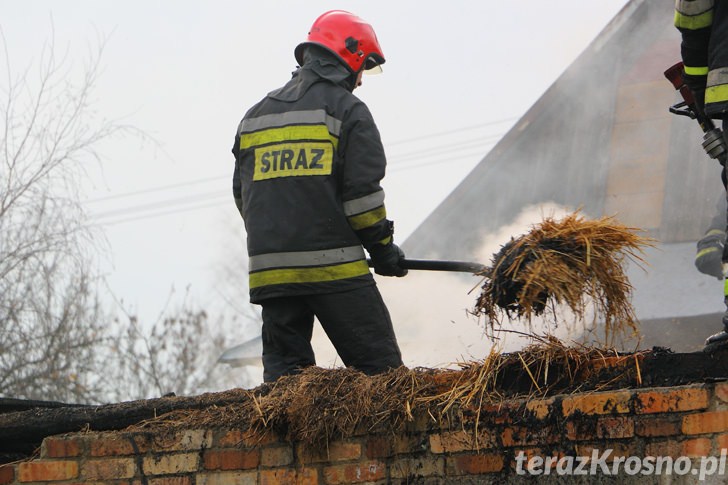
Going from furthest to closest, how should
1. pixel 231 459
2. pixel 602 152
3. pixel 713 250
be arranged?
1. pixel 602 152
2. pixel 713 250
3. pixel 231 459

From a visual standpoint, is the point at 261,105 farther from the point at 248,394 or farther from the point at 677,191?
the point at 677,191

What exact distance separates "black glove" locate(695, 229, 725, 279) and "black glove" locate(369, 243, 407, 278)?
10.4 feet

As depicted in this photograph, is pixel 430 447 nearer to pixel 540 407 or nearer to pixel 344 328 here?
pixel 540 407

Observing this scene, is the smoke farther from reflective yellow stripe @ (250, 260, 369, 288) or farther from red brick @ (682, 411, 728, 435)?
red brick @ (682, 411, 728, 435)

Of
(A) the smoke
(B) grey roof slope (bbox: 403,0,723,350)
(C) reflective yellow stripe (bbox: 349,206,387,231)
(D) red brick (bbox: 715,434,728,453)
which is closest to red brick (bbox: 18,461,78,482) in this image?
(C) reflective yellow stripe (bbox: 349,206,387,231)

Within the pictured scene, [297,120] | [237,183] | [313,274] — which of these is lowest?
[313,274]

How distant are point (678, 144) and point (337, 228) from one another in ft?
24.2

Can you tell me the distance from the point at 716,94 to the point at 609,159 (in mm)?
8165

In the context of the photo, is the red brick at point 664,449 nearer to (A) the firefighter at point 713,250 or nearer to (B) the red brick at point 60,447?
(B) the red brick at point 60,447

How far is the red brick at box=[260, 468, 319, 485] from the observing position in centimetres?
373

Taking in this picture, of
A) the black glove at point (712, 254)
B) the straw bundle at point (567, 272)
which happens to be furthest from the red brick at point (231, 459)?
the black glove at point (712, 254)

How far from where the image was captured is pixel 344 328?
15.4ft

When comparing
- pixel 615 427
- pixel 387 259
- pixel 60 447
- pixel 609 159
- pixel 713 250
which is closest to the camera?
pixel 615 427

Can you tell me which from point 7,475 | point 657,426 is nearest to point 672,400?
point 657,426
